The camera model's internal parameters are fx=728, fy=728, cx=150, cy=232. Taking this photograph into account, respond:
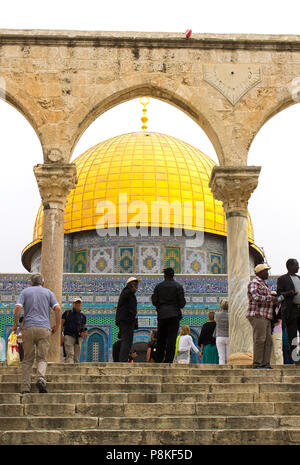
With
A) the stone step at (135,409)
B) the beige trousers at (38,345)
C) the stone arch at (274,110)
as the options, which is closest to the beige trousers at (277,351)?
the stone arch at (274,110)

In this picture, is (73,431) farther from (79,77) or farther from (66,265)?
(66,265)

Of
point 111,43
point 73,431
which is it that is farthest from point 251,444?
point 111,43

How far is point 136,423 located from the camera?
5762mm

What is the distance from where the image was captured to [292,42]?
11.8 m

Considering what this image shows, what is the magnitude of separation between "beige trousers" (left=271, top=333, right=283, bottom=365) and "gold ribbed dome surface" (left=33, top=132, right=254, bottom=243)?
Answer: 13.1 m

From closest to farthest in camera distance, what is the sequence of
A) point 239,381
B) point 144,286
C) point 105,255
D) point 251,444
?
point 251,444
point 239,381
point 144,286
point 105,255

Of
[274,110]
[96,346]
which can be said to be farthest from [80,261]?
[274,110]

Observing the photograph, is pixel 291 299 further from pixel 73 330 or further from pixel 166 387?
pixel 73 330

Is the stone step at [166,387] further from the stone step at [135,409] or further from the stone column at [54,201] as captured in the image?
the stone column at [54,201]

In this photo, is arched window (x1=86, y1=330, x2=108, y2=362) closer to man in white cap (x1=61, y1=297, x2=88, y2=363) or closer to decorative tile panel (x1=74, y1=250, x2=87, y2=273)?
decorative tile panel (x1=74, y1=250, x2=87, y2=273)

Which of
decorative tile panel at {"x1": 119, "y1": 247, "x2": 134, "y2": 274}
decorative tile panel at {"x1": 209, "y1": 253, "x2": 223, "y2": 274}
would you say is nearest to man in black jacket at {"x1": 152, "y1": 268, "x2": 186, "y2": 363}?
decorative tile panel at {"x1": 119, "y1": 247, "x2": 134, "y2": 274}

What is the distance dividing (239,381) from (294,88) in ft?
19.2

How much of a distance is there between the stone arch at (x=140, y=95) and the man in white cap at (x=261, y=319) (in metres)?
3.55

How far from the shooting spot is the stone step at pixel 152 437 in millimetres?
5359
